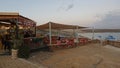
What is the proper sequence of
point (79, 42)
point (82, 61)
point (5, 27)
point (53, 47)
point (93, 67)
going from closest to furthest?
1. point (93, 67)
2. point (82, 61)
3. point (53, 47)
4. point (5, 27)
5. point (79, 42)

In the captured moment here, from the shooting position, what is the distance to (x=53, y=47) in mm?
17172

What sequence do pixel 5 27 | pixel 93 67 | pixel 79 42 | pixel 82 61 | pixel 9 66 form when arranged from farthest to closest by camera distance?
pixel 79 42, pixel 5 27, pixel 82 61, pixel 93 67, pixel 9 66

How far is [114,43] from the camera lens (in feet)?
81.2

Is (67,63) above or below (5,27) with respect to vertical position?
below

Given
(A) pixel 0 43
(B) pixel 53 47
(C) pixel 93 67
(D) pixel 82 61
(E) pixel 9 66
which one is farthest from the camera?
(B) pixel 53 47

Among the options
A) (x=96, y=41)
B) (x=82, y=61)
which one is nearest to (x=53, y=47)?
(x=82, y=61)

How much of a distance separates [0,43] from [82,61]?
20.3 ft

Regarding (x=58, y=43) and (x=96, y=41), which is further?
(x=96, y=41)

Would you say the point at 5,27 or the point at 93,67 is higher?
the point at 5,27

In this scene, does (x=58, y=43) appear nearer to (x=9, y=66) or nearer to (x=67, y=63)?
(x=67, y=63)

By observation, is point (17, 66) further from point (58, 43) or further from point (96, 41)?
point (96, 41)

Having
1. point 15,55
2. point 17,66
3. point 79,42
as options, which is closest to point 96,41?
point 79,42

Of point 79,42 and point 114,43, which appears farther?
point 114,43

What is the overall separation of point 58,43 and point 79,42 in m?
3.77
